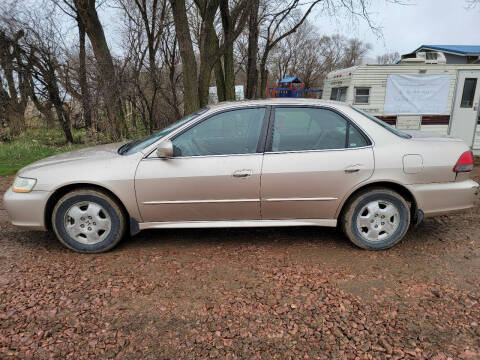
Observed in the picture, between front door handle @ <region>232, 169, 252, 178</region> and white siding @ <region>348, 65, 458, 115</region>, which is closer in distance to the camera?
front door handle @ <region>232, 169, 252, 178</region>

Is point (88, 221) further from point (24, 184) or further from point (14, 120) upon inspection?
point (14, 120)

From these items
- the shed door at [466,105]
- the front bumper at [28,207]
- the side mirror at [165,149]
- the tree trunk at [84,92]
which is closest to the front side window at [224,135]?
the side mirror at [165,149]

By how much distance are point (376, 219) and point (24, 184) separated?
3731mm

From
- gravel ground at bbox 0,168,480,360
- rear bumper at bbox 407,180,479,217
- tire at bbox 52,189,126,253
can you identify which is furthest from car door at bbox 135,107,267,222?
rear bumper at bbox 407,180,479,217

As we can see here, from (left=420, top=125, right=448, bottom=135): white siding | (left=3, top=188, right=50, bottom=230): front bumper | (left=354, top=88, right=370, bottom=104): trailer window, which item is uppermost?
(left=354, top=88, right=370, bottom=104): trailer window

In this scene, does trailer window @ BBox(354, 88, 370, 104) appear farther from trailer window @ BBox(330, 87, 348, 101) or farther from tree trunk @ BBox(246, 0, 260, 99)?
tree trunk @ BBox(246, 0, 260, 99)

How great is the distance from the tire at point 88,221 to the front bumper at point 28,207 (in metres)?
0.14

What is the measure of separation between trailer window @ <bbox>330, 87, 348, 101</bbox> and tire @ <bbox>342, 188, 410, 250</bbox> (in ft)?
20.6

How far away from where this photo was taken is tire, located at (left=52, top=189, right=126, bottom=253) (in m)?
3.40

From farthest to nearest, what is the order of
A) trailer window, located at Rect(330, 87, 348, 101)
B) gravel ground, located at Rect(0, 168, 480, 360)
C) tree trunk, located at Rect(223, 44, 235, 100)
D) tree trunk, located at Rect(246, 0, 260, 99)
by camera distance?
1. tree trunk, located at Rect(246, 0, 260, 99)
2. tree trunk, located at Rect(223, 44, 235, 100)
3. trailer window, located at Rect(330, 87, 348, 101)
4. gravel ground, located at Rect(0, 168, 480, 360)

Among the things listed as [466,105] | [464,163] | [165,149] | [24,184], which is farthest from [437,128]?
[24,184]

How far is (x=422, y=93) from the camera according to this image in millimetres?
8703

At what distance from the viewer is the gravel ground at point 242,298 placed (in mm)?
2242

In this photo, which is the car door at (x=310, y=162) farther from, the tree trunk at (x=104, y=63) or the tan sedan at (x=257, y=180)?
the tree trunk at (x=104, y=63)
